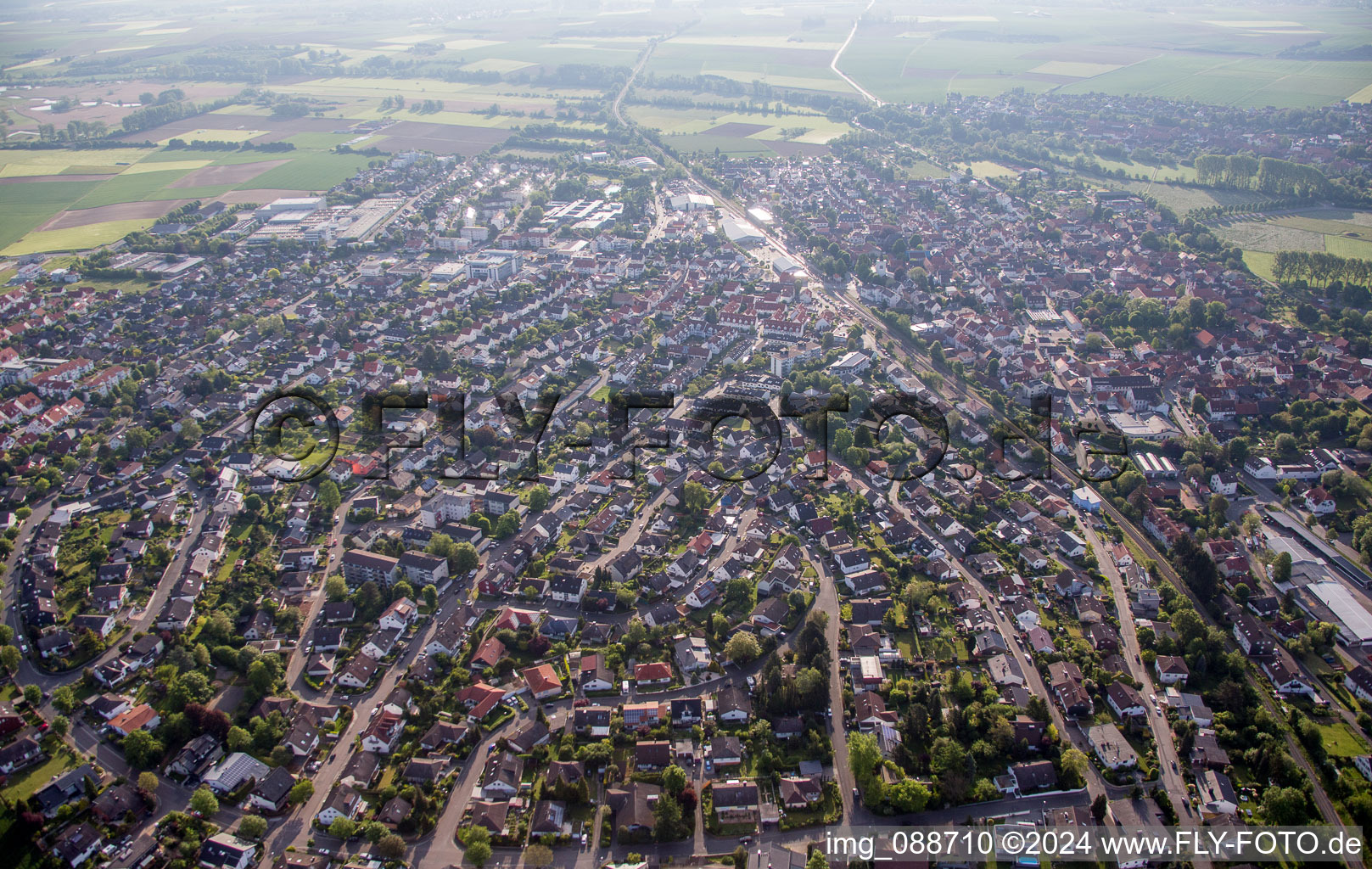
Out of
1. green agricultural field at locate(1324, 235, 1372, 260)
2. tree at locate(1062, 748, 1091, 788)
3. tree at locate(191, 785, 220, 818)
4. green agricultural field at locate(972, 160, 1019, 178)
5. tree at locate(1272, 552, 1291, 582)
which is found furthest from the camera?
green agricultural field at locate(972, 160, 1019, 178)

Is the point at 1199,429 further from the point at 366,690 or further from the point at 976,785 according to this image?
the point at 366,690

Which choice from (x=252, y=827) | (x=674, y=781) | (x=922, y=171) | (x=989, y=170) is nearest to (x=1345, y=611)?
(x=674, y=781)

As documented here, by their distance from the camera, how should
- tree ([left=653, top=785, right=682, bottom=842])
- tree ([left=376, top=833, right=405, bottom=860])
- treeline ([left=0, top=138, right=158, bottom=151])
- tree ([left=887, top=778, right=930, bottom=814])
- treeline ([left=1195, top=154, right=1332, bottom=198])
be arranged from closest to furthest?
tree ([left=376, top=833, right=405, bottom=860])
tree ([left=653, top=785, right=682, bottom=842])
tree ([left=887, top=778, right=930, bottom=814])
treeline ([left=1195, top=154, right=1332, bottom=198])
treeline ([left=0, top=138, right=158, bottom=151])

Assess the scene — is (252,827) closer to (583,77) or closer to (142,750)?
(142,750)

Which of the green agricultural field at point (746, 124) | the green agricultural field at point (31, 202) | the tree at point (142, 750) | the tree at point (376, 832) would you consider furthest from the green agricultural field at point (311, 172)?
the tree at point (376, 832)

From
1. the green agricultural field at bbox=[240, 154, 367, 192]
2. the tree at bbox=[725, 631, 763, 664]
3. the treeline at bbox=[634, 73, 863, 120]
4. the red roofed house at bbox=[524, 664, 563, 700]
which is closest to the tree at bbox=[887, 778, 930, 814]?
the tree at bbox=[725, 631, 763, 664]

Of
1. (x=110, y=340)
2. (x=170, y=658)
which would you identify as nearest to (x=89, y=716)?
(x=170, y=658)

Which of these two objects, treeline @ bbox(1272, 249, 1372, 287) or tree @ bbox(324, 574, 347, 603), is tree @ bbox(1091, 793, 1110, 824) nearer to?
tree @ bbox(324, 574, 347, 603)
